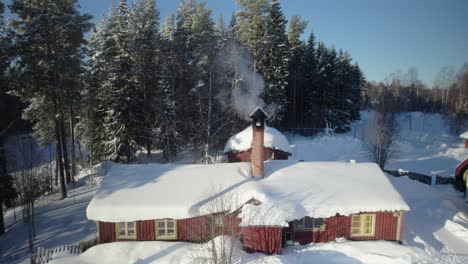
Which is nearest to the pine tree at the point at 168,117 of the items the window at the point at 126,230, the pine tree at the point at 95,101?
the pine tree at the point at 95,101

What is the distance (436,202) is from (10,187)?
83.9 ft

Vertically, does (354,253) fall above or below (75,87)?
below

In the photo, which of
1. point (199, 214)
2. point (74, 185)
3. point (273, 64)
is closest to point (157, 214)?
point (199, 214)

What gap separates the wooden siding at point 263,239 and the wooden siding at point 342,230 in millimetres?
1397

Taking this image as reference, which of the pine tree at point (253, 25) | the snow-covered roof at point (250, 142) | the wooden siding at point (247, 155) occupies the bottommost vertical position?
the wooden siding at point (247, 155)

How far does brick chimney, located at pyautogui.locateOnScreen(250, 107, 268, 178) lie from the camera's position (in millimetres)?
14609

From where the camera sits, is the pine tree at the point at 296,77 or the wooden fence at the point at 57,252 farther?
the pine tree at the point at 296,77

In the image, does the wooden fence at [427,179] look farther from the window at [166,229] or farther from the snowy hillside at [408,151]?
the window at [166,229]

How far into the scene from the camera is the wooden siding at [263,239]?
12.0m

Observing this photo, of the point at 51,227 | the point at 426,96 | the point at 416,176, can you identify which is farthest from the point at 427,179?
the point at 426,96

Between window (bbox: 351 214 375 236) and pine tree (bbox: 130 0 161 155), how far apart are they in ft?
62.2

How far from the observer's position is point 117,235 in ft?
43.4

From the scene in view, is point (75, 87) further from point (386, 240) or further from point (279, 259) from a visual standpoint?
point (386, 240)

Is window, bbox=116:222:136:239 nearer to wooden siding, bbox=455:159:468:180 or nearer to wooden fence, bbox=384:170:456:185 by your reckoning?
wooden siding, bbox=455:159:468:180
